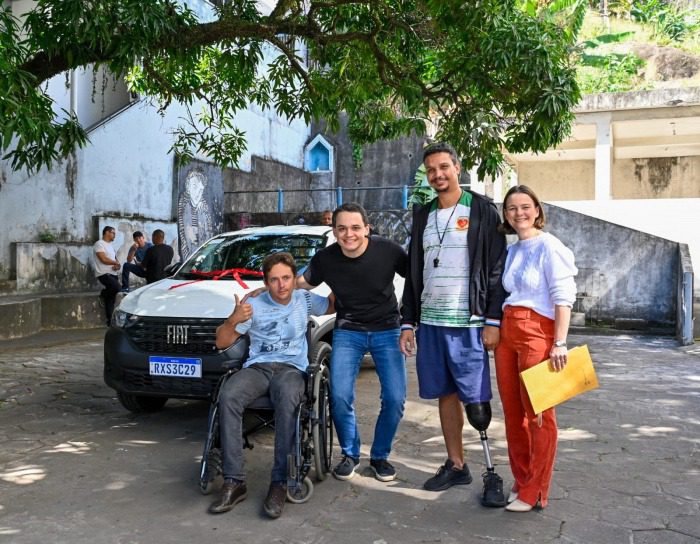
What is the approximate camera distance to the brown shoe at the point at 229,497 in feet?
12.8

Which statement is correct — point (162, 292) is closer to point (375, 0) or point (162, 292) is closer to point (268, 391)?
point (268, 391)

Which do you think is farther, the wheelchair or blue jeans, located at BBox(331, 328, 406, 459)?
blue jeans, located at BBox(331, 328, 406, 459)

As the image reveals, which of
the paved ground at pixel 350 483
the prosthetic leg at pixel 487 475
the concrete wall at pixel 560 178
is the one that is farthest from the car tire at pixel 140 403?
the concrete wall at pixel 560 178

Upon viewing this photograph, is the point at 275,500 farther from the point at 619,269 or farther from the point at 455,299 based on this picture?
the point at 619,269

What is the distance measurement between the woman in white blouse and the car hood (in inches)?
93.5

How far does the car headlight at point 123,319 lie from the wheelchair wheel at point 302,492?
224cm

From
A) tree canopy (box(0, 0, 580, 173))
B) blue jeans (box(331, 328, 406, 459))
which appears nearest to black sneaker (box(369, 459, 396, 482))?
blue jeans (box(331, 328, 406, 459))

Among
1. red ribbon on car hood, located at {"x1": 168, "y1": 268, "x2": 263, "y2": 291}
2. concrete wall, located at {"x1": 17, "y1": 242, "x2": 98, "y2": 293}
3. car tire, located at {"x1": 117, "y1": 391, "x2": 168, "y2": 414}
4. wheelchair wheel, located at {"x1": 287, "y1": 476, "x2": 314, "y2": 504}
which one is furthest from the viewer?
concrete wall, located at {"x1": 17, "y1": 242, "x2": 98, "y2": 293}

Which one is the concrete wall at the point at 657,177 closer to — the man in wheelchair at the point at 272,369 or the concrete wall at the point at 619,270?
the concrete wall at the point at 619,270

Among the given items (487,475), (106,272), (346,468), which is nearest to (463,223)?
(487,475)

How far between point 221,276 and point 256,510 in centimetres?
274

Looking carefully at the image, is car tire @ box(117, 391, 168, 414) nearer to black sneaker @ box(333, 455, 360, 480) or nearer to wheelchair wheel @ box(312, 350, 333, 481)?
wheelchair wheel @ box(312, 350, 333, 481)

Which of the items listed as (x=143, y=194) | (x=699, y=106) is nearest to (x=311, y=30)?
(x=143, y=194)

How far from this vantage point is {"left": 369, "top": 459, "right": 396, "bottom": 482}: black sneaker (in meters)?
4.47
